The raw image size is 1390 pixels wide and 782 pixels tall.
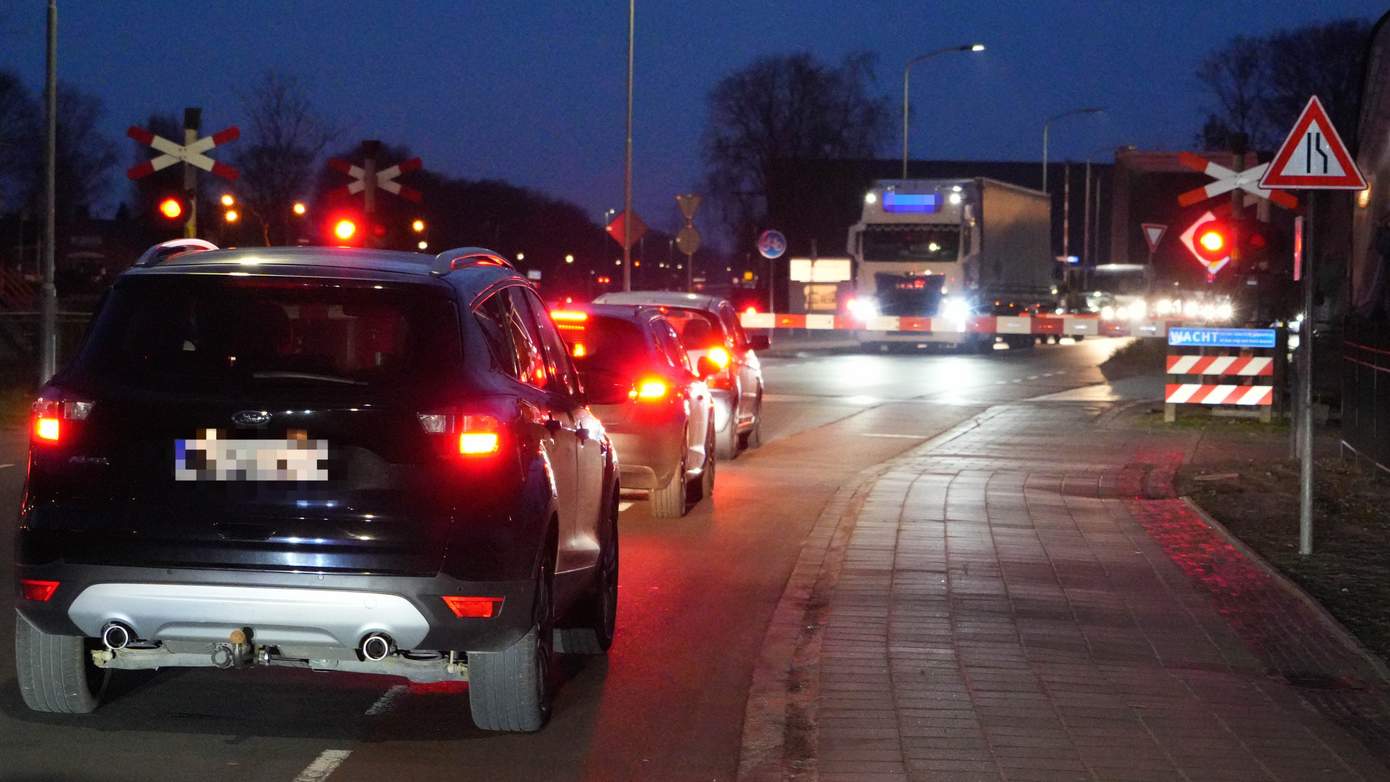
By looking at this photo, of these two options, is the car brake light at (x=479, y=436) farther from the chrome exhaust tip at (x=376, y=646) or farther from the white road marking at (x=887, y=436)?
the white road marking at (x=887, y=436)

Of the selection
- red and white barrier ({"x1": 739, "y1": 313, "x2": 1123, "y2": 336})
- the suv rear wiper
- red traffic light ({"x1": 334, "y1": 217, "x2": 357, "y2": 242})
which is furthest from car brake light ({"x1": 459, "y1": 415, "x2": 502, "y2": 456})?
red and white barrier ({"x1": 739, "y1": 313, "x2": 1123, "y2": 336})

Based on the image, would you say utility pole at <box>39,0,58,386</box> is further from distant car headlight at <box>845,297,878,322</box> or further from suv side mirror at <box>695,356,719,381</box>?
distant car headlight at <box>845,297,878,322</box>

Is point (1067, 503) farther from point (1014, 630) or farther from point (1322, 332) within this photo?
point (1322, 332)

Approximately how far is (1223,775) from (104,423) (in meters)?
3.97

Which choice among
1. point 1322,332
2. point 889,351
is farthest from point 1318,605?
point 889,351

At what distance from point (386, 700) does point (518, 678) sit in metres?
1.12

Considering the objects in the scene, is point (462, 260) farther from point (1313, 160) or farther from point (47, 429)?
point (1313, 160)

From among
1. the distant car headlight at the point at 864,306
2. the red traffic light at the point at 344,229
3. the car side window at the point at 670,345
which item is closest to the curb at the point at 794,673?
the car side window at the point at 670,345

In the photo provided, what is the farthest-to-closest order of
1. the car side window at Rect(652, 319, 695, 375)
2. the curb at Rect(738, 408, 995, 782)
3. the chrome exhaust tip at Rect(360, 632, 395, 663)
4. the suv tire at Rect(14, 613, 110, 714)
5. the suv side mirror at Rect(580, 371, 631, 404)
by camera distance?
the car side window at Rect(652, 319, 695, 375) < the suv side mirror at Rect(580, 371, 631, 404) < the suv tire at Rect(14, 613, 110, 714) < the curb at Rect(738, 408, 995, 782) < the chrome exhaust tip at Rect(360, 632, 395, 663)

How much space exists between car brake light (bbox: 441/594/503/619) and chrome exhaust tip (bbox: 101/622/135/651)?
107 centimetres

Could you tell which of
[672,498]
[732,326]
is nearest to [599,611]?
[672,498]

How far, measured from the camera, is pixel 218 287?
6.34m

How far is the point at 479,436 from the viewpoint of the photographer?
20.2 ft

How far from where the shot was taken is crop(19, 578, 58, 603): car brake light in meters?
6.08
